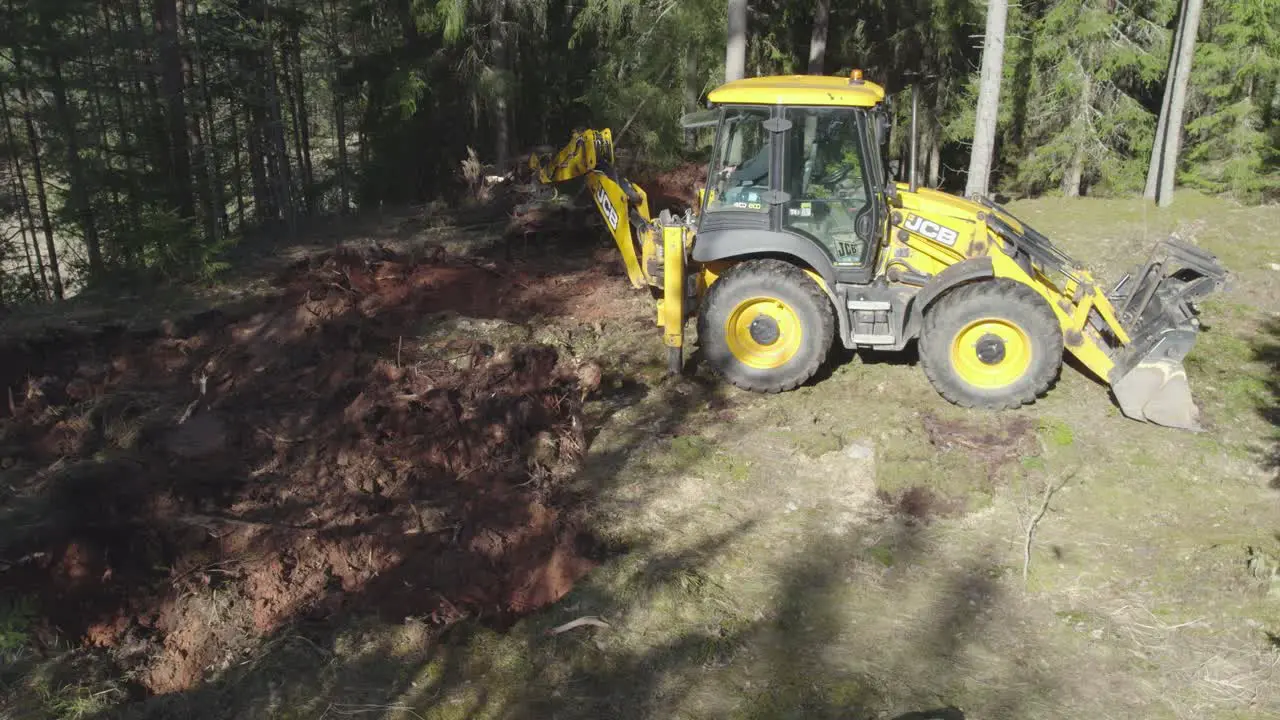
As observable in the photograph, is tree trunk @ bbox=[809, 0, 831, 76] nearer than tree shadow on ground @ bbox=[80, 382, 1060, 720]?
No

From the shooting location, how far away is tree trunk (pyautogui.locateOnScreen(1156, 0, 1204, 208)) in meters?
14.4

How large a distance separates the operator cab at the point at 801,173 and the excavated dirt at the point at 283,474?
219 centimetres

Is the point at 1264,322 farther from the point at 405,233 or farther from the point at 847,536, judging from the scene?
the point at 405,233

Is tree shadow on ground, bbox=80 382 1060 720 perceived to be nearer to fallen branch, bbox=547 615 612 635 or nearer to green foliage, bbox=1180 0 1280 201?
fallen branch, bbox=547 615 612 635

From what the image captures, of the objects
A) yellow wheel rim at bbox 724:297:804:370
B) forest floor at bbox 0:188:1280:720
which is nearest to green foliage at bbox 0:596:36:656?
forest floor at bbox 0:188:1280:720

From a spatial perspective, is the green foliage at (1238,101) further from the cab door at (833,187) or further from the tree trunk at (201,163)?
the tree trunk at (201,163)

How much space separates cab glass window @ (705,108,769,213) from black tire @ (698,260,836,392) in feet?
1.80

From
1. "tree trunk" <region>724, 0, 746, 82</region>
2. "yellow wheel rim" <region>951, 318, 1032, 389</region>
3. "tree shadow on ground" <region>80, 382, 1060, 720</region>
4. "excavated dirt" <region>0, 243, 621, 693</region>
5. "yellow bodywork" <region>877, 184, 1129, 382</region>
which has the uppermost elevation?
"tree trunk" <region>724, 0, 746, 82</region>

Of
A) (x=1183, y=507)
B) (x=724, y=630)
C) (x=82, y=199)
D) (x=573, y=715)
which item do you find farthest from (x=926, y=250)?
(x=82, y=199)

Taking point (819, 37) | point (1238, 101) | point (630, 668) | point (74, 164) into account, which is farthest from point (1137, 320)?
point (74, 164)

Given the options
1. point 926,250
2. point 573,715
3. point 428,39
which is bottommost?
point 573,715

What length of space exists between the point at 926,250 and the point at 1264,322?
15.2 feet

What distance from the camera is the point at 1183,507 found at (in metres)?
6.33

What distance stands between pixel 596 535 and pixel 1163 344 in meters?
4.75
